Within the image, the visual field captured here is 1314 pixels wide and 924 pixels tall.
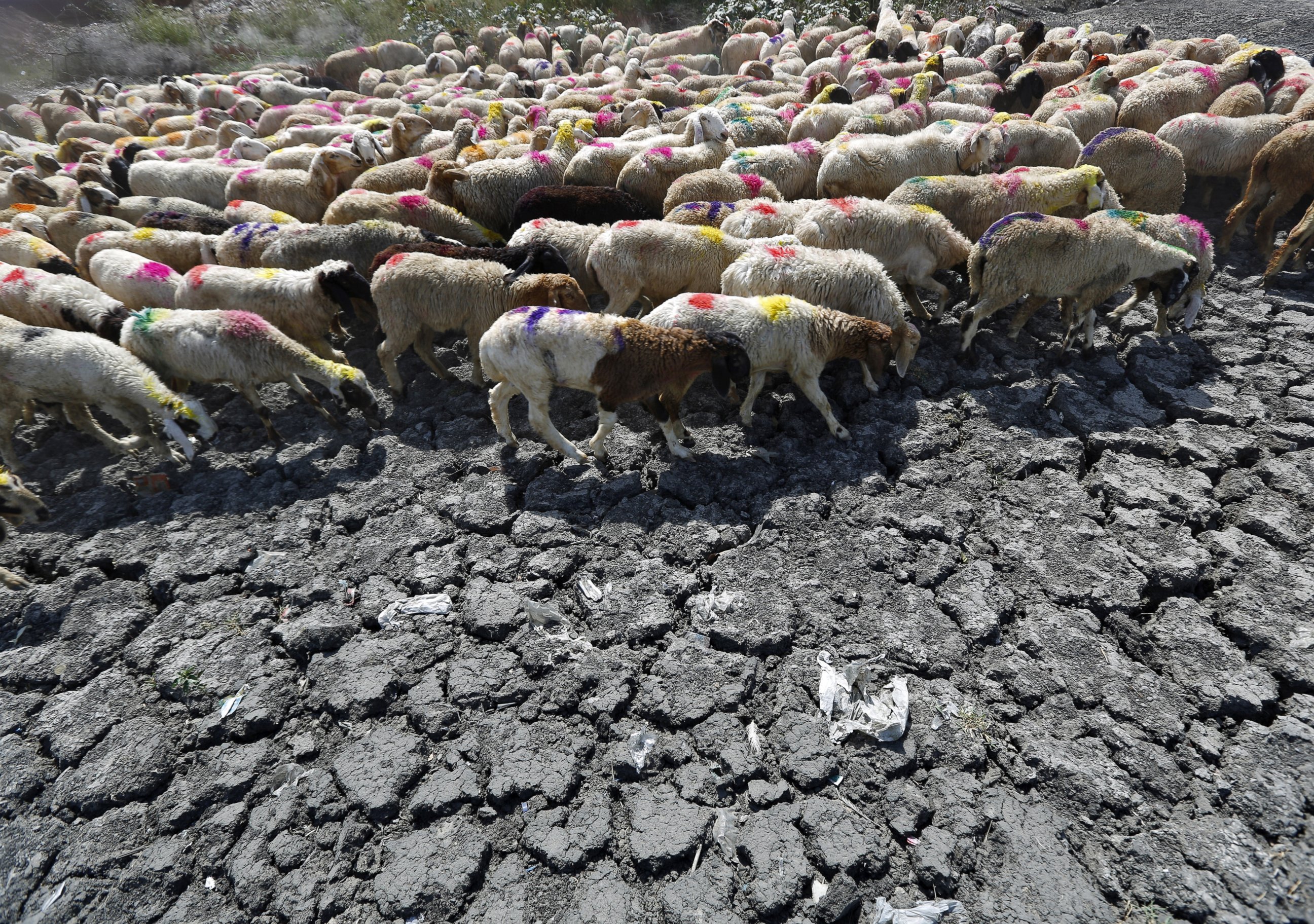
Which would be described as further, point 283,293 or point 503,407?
point 283,293

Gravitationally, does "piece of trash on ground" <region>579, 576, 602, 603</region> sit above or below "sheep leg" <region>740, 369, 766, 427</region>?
below

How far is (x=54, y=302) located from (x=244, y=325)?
235 centimetres

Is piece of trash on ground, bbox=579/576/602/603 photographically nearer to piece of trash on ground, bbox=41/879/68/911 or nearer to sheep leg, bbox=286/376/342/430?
piece of trash on ground, bbox=41/879/68/911

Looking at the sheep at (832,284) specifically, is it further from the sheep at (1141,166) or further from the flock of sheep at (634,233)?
the sheep at (1141,166)

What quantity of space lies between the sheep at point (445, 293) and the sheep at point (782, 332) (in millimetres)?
1214

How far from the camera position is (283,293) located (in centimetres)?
656

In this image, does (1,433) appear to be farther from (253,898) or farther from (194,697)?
(253,898)

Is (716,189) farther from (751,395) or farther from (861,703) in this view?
(861,703)

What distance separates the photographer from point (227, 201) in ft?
31.4

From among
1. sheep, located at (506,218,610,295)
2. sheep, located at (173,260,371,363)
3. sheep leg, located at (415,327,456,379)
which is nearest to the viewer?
sheep, located at (173,260,371,363)

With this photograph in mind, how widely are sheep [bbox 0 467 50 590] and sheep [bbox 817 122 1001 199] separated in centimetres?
833

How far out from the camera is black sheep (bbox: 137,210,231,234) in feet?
27.2

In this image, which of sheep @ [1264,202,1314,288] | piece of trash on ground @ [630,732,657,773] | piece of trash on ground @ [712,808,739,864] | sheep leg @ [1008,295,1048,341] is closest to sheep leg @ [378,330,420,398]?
piece of trash on ground @ [630,732,657,773]

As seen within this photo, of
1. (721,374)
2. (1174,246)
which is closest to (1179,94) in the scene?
(1174,246)
